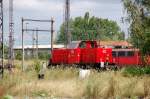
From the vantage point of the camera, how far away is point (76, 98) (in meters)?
22.3

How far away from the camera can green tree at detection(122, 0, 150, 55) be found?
21.5 meters

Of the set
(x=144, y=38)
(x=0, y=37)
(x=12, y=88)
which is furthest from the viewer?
(x=0, y=37)

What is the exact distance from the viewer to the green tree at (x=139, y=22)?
70.4 feet

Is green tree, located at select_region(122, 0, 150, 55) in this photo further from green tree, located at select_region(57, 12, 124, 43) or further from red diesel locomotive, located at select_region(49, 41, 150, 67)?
green tree, located at select_region(57, 12, 124, 43)

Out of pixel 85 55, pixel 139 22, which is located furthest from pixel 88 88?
pixel 85 55

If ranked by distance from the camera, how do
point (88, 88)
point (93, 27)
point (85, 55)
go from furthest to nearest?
point (93, 27), point (85, 55), point (88, 88)

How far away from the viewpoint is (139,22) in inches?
867

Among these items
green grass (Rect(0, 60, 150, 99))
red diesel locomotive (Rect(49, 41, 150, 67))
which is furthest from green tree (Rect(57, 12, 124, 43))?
green grass (Rect(0, 60, 150, 99))

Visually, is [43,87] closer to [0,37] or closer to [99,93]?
[99,93]

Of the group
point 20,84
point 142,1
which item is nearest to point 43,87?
point 20,84

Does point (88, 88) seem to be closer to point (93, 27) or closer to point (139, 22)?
point (139, 22)

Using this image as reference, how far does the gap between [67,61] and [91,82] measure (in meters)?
25.1

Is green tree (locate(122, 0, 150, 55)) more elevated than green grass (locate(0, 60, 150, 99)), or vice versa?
green tree (locate(122, 0, 150, 55))

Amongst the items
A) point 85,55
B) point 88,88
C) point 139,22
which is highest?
point 139,22
